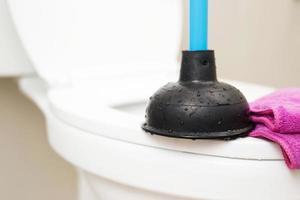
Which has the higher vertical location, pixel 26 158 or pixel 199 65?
pixel 199 65

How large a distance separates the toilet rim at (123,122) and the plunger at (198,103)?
0.6 inches

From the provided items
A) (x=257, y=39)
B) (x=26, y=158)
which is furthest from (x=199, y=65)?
(x=257, y=39)

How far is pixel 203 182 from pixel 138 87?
13.3 inches

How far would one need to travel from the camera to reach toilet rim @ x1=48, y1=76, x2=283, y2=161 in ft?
1.31

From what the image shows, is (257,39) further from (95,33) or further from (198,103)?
(198,103)

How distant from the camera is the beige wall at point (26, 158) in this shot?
0.94 m

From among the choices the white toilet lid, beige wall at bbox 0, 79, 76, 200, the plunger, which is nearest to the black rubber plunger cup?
the plunger

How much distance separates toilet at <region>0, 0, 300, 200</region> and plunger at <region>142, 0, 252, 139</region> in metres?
0.02

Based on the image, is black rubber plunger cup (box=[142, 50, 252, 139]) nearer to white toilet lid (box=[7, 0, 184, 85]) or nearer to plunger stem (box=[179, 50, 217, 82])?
plunger stem (box=[179, 50, 217, 82])

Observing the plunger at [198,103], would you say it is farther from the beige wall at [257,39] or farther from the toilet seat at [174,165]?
the beige wall at [257,39]

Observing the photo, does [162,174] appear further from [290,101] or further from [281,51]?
[281,51]

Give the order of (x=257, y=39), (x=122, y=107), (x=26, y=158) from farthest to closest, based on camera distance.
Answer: (x=257, y=39) → (x=26, y=158) → (x=122, y=107)

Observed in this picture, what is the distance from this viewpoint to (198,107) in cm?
39

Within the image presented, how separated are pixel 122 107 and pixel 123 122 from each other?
0.23m
